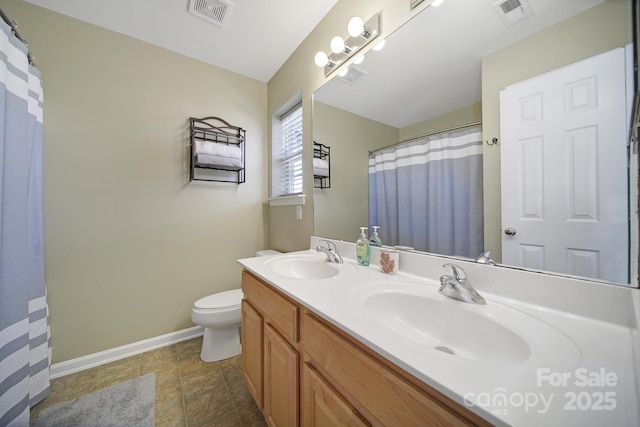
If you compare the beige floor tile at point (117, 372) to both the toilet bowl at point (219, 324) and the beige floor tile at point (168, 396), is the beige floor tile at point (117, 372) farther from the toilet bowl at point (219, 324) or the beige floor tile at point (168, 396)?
the toilet bowl at point (219, 324)

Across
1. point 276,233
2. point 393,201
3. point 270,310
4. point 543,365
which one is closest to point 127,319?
point 276,233

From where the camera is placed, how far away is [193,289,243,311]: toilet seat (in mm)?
1566

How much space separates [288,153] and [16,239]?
1.68 meters

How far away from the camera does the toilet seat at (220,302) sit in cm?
157

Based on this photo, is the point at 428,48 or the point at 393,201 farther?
the point at 393,201

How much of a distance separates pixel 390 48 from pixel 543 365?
1324mm

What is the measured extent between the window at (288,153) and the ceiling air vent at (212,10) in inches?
29.5

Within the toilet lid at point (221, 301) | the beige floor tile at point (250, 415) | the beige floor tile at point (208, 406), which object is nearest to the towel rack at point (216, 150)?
the toilet lid at point (221, 301)

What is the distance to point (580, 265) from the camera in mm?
619

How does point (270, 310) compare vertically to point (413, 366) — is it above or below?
below

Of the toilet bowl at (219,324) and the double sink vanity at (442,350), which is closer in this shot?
the double sink vanity at (442,350)

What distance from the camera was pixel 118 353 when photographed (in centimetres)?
163

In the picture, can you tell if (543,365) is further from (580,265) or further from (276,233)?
(276,233)

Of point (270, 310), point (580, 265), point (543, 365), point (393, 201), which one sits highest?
point (393, 201)
